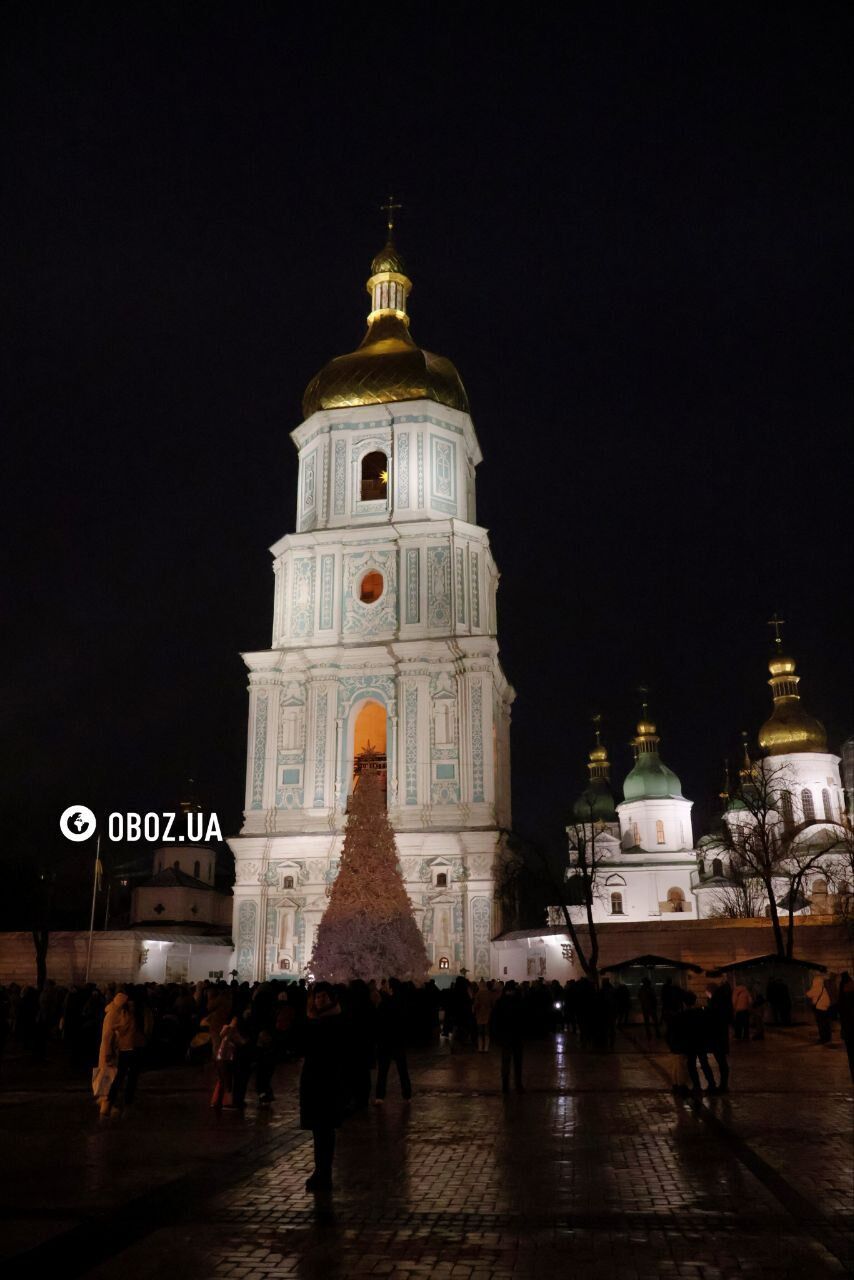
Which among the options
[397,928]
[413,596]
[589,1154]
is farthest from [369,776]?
[589,1154]

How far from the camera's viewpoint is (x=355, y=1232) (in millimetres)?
6750

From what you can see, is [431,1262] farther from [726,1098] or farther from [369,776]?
[369,776]

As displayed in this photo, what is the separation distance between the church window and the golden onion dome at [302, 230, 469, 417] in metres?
7.15

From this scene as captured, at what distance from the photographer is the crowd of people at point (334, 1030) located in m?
8.53

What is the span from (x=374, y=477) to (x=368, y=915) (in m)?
21.3

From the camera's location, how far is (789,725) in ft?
183

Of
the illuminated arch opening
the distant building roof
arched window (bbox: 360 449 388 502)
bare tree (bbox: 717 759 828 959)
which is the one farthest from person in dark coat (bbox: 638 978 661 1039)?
the distant building roof

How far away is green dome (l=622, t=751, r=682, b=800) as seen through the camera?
2431 inches

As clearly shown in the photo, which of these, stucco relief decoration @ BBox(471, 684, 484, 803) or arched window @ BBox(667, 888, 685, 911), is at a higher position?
stucco relief decoration @ BBox(471, 684, 484, 803)

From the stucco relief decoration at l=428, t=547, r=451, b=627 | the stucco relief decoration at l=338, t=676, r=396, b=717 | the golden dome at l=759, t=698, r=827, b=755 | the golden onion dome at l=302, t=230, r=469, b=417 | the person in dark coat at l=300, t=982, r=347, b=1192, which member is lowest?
the person in dark coat at l=300, t=982, r=347, b=1192

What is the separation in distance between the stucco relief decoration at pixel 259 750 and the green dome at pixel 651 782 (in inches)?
1123

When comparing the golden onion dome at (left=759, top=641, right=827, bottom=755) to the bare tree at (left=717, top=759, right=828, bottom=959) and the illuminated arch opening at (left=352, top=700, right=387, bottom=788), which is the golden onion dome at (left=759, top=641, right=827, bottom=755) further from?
the illuminated arch opening at (left=352, top=700, right=387, bottom=788)

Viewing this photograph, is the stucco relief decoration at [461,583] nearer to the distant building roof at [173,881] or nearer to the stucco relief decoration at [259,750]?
the stucco relief decoration at [259,750]

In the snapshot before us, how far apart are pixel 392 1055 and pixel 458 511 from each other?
31.7 m
